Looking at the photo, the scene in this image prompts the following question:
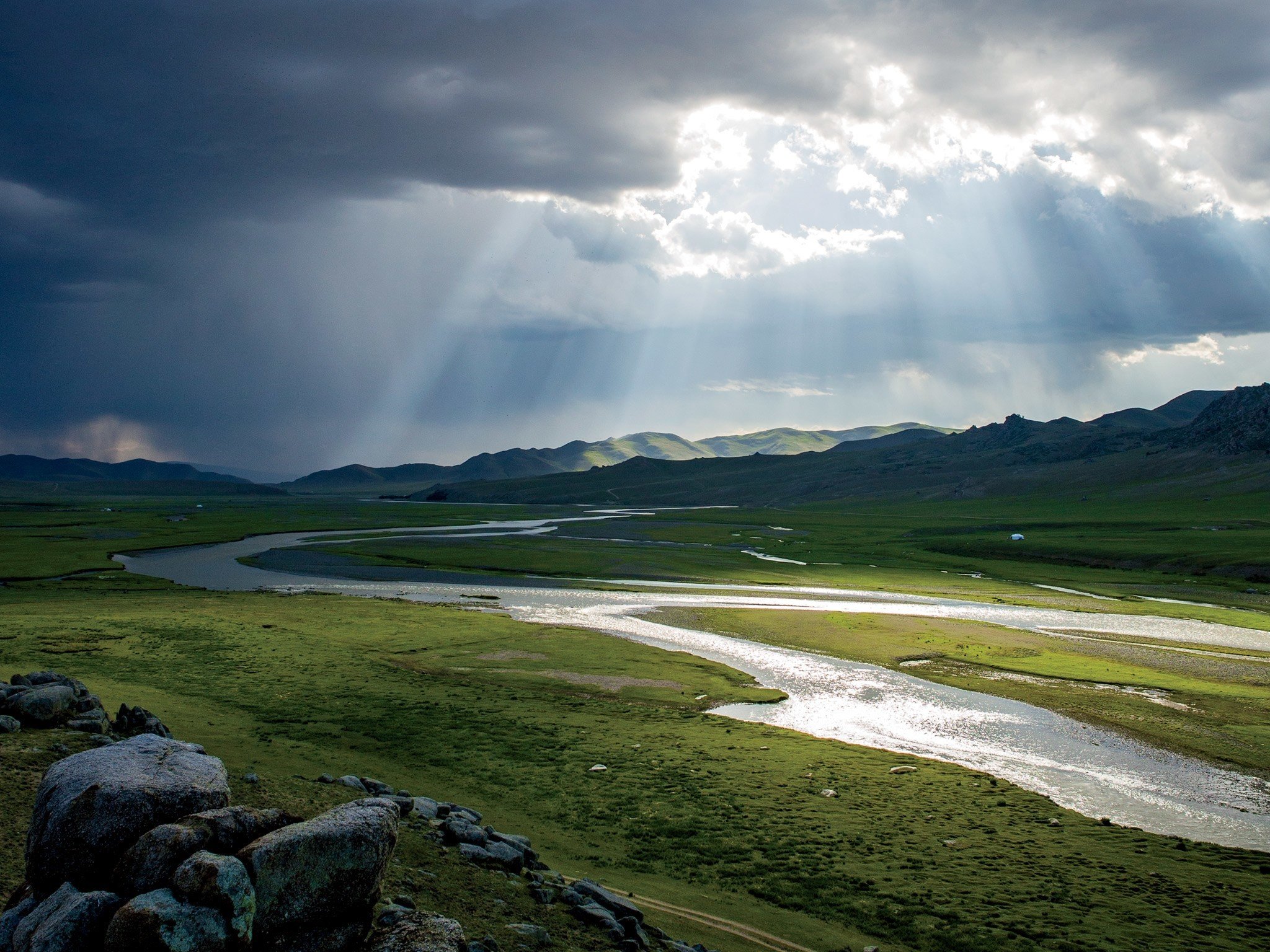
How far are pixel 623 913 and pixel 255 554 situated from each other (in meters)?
101

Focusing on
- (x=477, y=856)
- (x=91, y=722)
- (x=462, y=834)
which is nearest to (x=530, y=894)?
(x=477, y=856)

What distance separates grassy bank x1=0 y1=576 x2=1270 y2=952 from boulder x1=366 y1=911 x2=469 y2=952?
6.04 meters

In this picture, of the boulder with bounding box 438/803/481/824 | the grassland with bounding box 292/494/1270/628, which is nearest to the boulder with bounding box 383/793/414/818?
the boulder with bounding box 438/803/481/824

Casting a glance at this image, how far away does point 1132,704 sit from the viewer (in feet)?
112

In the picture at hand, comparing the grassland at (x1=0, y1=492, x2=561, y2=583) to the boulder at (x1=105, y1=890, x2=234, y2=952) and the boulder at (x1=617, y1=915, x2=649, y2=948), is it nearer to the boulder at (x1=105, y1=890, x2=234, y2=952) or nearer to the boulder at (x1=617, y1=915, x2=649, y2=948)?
the boulder at (x1=105, y1=890, x2=234, y2=952)

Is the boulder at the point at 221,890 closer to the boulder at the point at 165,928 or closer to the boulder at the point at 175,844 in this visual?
the boulder at the point at 165,928

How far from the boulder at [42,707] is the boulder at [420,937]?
42.3 feet

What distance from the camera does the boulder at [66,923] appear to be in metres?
9.40

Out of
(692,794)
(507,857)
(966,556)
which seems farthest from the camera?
(966,556)

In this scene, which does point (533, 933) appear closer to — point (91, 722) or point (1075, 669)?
point (91, 722)

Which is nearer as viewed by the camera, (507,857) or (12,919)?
(12,919)

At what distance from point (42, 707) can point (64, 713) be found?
0.57 meters

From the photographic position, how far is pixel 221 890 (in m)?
9.64

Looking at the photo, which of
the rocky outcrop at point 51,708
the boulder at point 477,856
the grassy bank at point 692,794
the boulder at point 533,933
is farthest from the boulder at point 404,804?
the rocky outcrop at point 51,708
